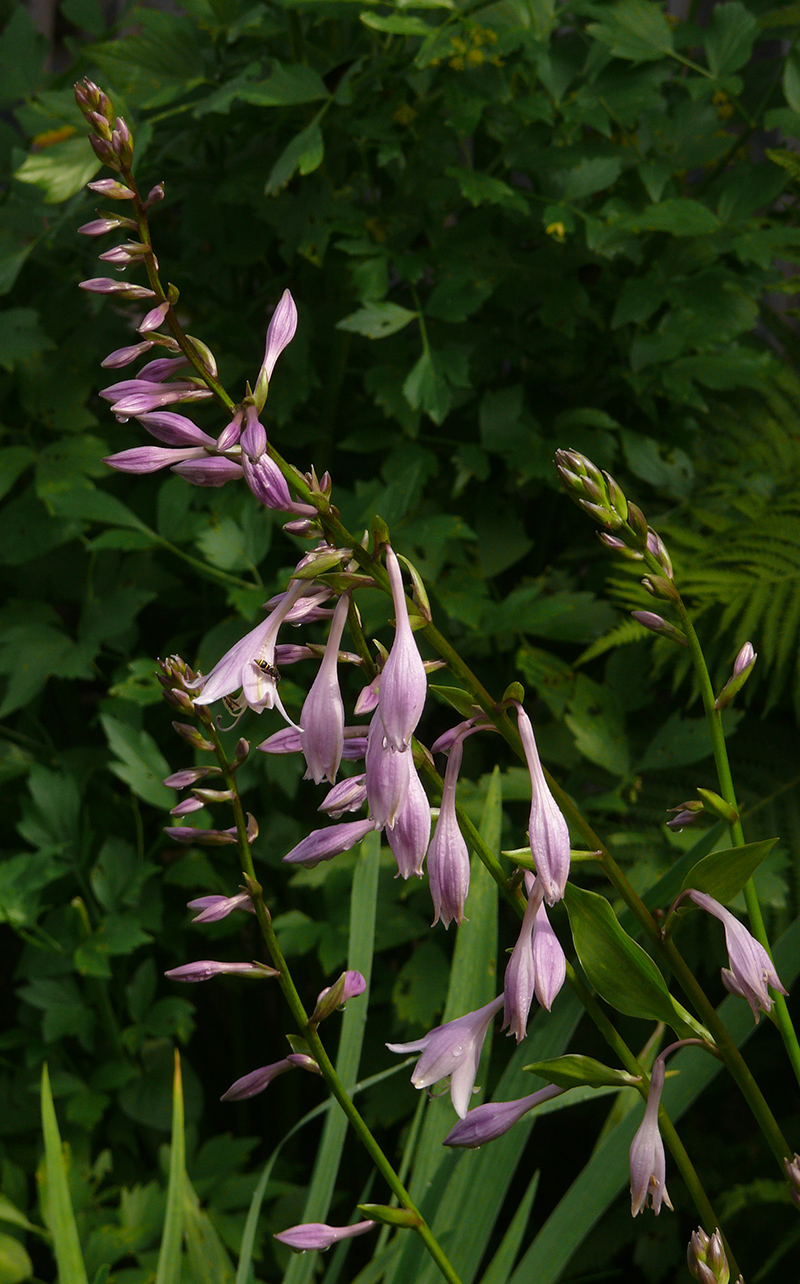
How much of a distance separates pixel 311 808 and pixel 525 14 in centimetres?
98

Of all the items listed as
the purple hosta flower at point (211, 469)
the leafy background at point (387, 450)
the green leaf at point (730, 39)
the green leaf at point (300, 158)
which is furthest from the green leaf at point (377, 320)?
the purple hosta flower at point (211, 469)

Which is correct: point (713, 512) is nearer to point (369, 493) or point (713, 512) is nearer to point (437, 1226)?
point (369, 493)

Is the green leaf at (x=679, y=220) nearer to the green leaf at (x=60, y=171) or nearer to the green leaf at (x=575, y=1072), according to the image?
the green leaf at (x=60, y=171)

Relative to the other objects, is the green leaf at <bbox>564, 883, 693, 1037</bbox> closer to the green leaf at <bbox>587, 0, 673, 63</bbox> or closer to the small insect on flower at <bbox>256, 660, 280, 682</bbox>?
the small insect on flower at <bbox>256, 660, 280, 682</bbox>

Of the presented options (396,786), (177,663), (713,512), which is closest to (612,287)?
(713,512)

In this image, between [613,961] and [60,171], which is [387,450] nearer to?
[60,171]

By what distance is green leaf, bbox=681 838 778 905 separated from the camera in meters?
0.38

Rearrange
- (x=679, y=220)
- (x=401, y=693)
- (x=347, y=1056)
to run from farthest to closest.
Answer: (x=679, y=220) < (x=347, y=1056) < (x=401, y=693)

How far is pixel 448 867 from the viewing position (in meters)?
0.37

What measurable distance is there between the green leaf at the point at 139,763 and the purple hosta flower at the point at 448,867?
29.8 inches

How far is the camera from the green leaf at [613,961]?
0.39 metres

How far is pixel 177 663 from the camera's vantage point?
1.64 ft

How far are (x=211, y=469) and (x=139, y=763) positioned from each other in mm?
757

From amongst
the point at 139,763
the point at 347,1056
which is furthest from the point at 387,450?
the point at 347,1056
